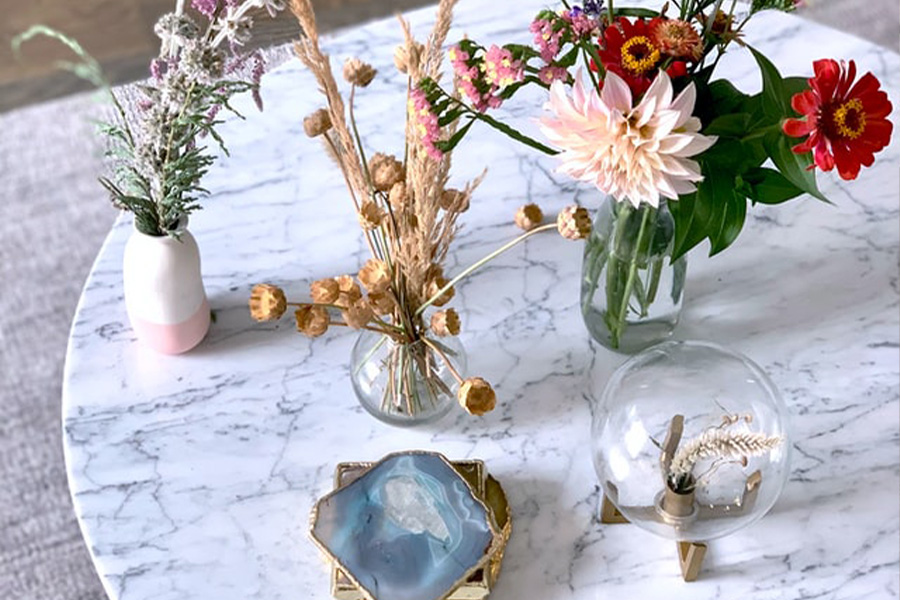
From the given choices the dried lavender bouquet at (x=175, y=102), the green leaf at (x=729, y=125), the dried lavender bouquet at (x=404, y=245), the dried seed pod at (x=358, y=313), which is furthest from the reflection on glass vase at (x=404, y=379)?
the green leaf at (x=729, y=125)

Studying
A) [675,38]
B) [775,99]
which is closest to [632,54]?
[675,38]

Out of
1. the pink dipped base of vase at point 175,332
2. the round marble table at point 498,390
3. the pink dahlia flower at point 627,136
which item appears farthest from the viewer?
the pink dipped base of vase at point 175,332

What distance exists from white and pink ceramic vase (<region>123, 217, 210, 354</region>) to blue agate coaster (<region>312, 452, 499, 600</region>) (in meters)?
0.25

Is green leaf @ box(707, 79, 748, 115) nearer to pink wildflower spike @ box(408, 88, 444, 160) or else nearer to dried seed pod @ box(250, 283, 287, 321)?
pink wildflower spike @ box(408, 88, 444, 160)

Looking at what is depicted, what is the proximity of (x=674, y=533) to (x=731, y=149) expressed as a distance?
0.33 metres

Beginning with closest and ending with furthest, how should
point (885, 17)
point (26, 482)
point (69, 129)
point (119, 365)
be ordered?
point (119, 365) < point (26, 482) < point (69, 129) < point (885, 17)

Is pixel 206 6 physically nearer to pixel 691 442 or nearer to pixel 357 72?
pixel 357 72

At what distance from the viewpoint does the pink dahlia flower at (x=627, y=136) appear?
88 cm

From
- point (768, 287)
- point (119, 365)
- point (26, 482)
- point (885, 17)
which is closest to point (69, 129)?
point (26, 482)

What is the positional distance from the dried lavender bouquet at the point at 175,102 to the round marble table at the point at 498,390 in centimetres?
18

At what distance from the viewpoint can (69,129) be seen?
7.32 ft

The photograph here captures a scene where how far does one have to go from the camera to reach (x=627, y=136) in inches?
35.0

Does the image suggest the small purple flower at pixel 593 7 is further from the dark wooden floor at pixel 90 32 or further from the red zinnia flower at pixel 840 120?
the dark wooden floor at pixel 90 32

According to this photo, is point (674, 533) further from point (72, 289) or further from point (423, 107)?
point (72, 289)
